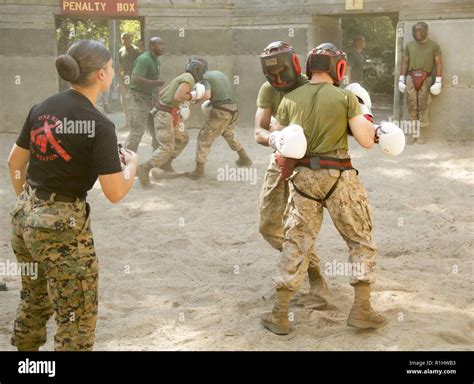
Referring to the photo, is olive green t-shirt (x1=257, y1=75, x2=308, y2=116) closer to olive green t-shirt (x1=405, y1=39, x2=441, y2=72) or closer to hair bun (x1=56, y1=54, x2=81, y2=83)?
hair bun (x1=56, y1=54, x2=81, y2=83)

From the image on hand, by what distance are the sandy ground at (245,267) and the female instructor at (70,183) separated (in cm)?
115

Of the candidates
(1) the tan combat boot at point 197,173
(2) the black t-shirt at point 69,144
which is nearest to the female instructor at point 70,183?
(2) the black t-shirt at point 69,144

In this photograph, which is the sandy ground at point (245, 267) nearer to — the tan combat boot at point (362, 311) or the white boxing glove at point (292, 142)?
the tan combat boot at point (362, 311)

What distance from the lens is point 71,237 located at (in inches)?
150

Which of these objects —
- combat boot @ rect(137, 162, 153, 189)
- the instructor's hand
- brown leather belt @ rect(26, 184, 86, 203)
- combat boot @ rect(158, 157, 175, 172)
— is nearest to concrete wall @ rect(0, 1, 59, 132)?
combat boot @ rect(158, 157, 175, 172)

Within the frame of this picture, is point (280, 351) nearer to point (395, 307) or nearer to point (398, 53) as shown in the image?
point (395, 307)

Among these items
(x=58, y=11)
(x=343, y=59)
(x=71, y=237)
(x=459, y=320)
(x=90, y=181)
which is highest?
(x=58, y=11)

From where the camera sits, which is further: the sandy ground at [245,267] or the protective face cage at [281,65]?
the protective face cage at [281,65]

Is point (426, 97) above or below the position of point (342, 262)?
above

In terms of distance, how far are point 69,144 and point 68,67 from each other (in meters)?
0.39

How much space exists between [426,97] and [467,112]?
2.49ft

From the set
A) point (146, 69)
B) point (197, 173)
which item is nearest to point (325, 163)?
point (197, 173)

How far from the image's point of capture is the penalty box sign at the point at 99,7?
14617mm

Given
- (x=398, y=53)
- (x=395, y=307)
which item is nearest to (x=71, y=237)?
(x=395, y=307)
